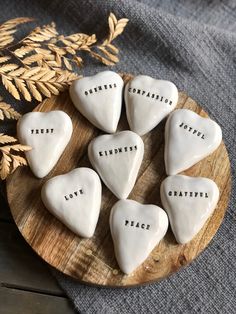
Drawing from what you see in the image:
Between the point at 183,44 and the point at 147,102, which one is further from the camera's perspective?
the point at 183,44

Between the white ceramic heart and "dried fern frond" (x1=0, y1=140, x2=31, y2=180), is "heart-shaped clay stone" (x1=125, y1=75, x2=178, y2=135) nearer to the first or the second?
the white ceramic heart

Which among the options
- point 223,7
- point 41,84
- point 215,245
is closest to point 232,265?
point 215,245

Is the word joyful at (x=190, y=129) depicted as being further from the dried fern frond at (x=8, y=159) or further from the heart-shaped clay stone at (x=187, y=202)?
the dried fern frond at (x=8, y=159)

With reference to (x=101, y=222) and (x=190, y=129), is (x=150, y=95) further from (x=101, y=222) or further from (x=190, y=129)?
(x=101, y=222)

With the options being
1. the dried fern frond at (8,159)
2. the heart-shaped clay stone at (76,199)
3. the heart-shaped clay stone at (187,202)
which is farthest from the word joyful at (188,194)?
the dried fern frond at (8,159)

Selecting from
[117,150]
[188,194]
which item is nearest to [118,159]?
[117,150]

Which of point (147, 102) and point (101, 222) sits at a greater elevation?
point (147, 102)
